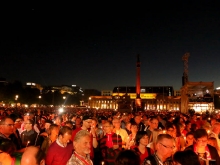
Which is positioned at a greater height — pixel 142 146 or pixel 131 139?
pixel 142 146

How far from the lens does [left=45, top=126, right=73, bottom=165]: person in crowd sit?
16.9 feet

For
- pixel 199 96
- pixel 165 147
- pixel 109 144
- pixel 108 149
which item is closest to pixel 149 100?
pixel 199 96

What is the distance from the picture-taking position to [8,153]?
3.83 meters

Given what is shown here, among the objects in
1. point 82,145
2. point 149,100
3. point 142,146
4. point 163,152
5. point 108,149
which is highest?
point 149,100

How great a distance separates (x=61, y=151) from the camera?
5.28 m

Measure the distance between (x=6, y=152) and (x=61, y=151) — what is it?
1.60 m

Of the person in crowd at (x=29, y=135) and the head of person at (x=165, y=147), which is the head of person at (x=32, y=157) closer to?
the head of person at (x=165, y=147)

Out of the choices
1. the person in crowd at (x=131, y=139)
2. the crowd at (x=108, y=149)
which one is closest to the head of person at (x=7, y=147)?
the crowd at (x=108, y=149)

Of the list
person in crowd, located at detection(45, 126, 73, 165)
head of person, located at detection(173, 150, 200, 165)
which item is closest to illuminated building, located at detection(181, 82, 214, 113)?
person in crowd, located at detection(45, 126, 73, 165)

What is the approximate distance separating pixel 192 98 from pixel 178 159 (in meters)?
62.9

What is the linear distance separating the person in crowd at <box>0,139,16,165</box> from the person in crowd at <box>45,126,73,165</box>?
1.25 metres

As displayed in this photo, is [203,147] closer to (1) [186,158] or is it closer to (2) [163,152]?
(2) [163,152]

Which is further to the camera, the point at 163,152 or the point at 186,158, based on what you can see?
the point at 163,152

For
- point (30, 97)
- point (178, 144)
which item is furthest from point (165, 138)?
point (30, 97)
